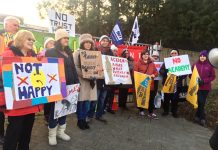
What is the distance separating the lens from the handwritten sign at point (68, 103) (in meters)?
5.73

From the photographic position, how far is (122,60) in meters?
8.33

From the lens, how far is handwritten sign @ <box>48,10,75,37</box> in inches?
343

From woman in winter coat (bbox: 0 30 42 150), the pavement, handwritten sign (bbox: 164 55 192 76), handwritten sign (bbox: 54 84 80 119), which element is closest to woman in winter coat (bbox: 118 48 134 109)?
the pavement

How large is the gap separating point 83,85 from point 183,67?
362cm

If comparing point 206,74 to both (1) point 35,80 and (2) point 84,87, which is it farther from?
(1) point 35,80

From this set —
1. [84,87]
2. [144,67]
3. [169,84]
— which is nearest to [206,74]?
[169,84]

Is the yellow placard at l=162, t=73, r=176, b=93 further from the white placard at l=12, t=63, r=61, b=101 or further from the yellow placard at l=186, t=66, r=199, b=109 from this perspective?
the white placard at l=12, t=63, r=61, b=101

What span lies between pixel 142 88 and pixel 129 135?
174cm

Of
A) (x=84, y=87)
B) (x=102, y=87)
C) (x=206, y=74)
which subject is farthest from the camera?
(x=206, y=74)

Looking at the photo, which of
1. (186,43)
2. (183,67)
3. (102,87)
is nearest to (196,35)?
(186,43)

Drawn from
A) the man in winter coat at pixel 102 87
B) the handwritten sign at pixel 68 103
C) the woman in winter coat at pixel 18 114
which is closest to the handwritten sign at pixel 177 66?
the man in winter coat at pixel 102 87

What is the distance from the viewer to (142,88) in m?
8.64

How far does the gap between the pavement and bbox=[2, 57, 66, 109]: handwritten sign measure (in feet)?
3.78

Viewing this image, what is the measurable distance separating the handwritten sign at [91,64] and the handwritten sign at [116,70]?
59 cm
